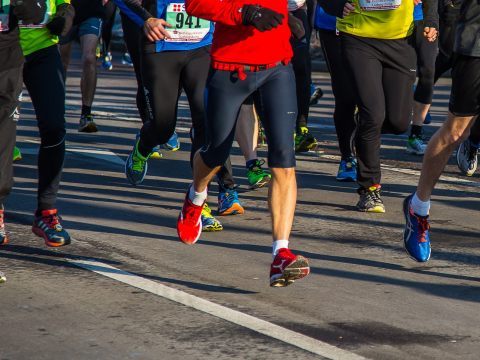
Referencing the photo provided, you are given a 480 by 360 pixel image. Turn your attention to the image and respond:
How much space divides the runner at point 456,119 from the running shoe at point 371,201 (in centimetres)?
149

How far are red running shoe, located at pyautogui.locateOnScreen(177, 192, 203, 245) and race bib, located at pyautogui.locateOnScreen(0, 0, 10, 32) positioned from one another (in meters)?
1.48

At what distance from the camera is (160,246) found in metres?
7.89

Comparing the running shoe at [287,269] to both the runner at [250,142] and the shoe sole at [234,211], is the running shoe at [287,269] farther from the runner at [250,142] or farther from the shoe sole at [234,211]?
the runner at [250,142]

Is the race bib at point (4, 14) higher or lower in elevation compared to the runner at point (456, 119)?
higher

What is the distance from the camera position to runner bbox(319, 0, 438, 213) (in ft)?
29.3

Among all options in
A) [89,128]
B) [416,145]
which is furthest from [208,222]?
[89,128]

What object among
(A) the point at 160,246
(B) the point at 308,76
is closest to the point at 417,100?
(B) the point at 308,76

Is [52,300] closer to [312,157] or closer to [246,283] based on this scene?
[246,283]

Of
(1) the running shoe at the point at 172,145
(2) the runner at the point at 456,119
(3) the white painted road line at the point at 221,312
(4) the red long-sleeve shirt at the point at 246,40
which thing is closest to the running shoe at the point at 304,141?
(1) the running shoe at the point at 172,145

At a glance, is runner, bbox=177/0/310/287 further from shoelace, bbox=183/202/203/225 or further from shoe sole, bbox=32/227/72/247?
shoe sole, bbox=32/227/72/247

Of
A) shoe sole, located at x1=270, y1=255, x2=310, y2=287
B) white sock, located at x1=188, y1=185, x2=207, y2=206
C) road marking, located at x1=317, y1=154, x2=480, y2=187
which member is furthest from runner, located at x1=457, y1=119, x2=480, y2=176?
shoe sole, located at x1=270, y1=255, x2=310, y2=287

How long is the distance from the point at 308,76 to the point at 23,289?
224 inches

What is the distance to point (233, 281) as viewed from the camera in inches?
273

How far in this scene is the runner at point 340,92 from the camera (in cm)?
1028
